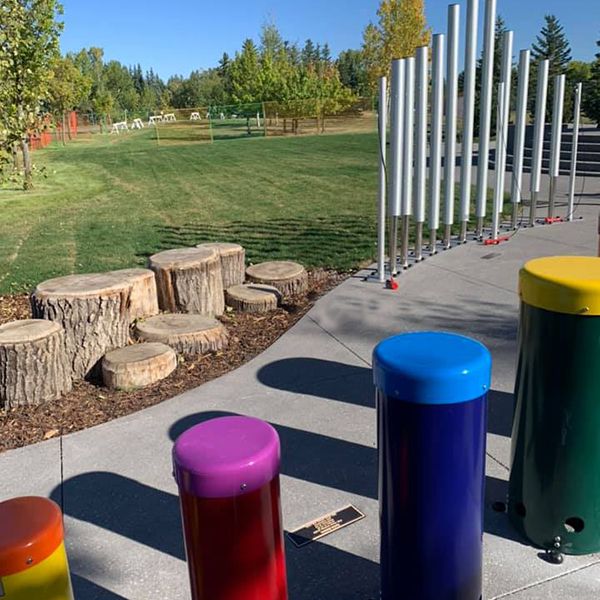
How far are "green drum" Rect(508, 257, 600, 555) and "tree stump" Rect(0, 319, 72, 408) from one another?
3.14m

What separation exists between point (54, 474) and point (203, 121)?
4156cm

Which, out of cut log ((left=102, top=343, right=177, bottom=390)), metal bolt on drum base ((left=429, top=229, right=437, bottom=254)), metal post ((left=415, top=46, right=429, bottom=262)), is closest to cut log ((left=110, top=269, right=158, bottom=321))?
cut log ((left=102, top=343, right=177, bottom=390))

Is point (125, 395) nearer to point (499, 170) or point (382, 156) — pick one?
point (382, 156)

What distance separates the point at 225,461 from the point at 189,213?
1085 cm

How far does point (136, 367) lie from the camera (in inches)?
181

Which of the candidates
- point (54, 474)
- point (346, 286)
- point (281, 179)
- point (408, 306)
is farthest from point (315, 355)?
point (281, 179)

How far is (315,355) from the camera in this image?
5.06 metres

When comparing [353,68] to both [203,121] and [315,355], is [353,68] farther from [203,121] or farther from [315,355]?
[315,355]

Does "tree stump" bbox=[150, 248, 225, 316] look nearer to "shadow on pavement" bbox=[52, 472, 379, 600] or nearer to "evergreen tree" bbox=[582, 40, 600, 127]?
"shadow on pavement" bbox=[52, 472, 379, 600]

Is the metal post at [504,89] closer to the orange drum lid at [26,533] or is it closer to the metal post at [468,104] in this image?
the metal post at [468,104]

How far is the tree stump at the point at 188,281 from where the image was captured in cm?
568

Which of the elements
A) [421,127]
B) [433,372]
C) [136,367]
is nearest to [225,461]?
[433,372]

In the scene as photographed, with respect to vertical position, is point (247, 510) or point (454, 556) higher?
point (247, 510)

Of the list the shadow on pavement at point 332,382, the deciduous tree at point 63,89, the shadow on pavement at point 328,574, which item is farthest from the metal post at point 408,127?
the deciduous tree at point 63,89
